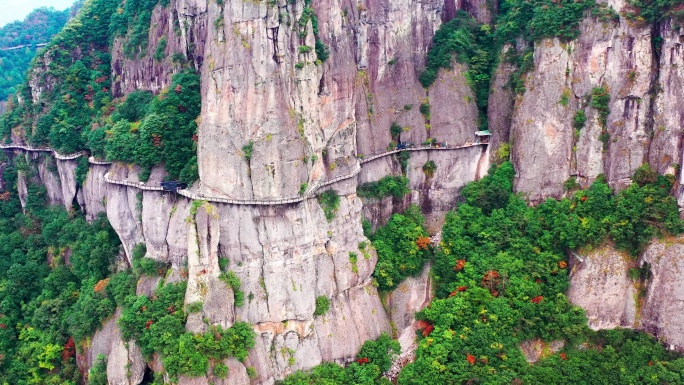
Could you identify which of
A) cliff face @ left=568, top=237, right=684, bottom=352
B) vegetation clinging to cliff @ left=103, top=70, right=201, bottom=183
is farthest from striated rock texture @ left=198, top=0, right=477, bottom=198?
cliff face @ left=568, top=237, right=684, bottom=352

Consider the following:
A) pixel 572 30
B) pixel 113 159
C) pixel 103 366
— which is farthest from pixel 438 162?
pixel 103 366

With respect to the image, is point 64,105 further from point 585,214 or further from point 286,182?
point 585,214

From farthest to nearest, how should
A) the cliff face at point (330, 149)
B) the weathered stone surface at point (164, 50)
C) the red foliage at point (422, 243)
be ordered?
the red foliage at point (422, 243)
the weathered stone surface at point (164, 50)
the cliff face at point (330, 149)

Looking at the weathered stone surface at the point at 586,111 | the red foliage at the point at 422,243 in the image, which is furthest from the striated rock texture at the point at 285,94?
the weathered stone surface at the point at 586,111

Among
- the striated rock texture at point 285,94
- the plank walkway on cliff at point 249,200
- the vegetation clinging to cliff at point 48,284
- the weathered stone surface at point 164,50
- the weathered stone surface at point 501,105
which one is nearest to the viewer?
the striated rock texture at point 285,94

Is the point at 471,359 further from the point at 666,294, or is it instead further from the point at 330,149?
the point at 330,149

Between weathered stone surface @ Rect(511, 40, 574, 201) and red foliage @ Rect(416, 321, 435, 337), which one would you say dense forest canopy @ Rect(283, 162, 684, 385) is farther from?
weathered stone surface @ Rect(511, 40, 574, 201)

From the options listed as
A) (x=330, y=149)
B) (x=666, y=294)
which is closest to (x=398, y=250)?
(x=330, y=149)

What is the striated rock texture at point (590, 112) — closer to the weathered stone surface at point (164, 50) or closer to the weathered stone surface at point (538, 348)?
the weathered stone surface at point (538, 348)

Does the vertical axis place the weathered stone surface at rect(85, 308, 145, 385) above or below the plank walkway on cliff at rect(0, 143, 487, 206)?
below
